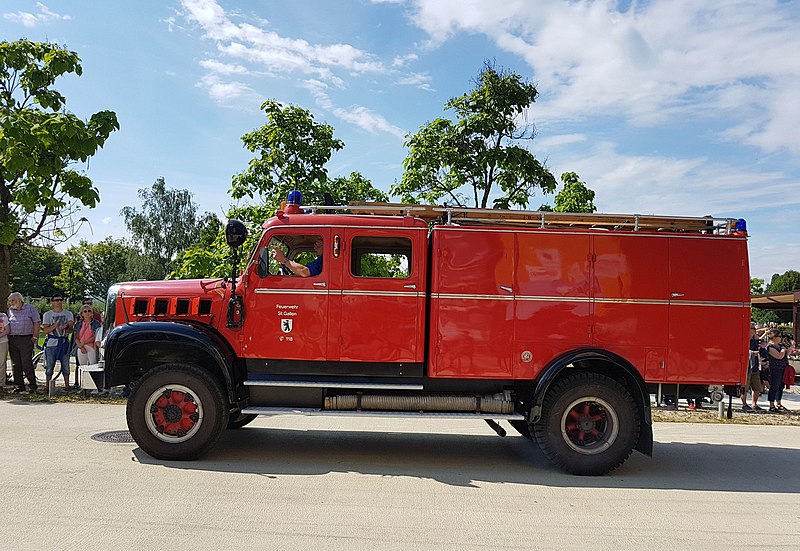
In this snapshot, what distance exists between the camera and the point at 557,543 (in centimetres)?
506

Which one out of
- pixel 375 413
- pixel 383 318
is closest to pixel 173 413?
pixel 375 413

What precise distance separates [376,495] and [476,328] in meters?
2.14

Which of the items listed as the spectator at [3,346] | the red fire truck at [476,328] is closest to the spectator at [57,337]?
the spectator at [3,346]

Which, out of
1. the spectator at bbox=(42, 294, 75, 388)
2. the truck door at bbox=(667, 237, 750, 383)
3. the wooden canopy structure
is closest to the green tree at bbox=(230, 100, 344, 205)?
the spectator at bbox=(42, 294, 75, 388)

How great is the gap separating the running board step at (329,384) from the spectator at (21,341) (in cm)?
693

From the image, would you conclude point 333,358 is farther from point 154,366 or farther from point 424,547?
point 424,547

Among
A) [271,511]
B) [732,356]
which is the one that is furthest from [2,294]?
[732,356]

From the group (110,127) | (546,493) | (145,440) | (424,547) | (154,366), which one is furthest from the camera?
(110,127)

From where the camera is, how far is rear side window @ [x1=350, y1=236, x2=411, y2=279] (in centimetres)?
745

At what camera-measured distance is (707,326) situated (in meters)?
7.36

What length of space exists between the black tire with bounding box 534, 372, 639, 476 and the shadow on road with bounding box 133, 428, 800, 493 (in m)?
0.19

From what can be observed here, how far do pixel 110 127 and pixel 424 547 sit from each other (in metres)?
10.8

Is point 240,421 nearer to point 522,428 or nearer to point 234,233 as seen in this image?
point 234,233

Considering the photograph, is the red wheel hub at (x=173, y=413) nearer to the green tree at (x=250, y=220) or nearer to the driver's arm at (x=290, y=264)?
the driver's arm at (x=290, y=264)
